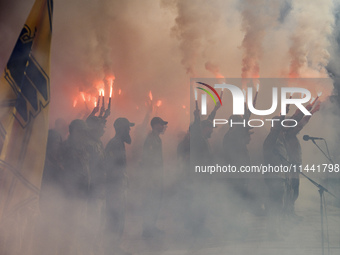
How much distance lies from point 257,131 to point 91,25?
1806 mm

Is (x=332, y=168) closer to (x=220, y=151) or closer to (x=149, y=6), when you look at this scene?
(x=220, y=151)

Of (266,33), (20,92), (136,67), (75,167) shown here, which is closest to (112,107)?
(136,67)

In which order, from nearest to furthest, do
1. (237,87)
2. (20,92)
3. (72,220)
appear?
(20,92)
(72,220)
(237,87)

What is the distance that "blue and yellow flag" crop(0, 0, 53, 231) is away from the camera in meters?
2.35

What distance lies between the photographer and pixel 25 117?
2398mm

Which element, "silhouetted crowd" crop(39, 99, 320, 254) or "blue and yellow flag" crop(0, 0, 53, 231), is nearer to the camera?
"blue and yellow flag" crop(0, 0, 53, 231)

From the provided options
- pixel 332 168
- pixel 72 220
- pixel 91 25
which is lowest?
Result: pixel 72 220

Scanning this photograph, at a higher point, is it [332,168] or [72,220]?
[332,168]

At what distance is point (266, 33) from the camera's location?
3.17 m

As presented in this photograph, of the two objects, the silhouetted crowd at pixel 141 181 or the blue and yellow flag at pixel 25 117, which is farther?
the silhouetted crowd at pixel 141 181

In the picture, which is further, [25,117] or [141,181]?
[141,181]

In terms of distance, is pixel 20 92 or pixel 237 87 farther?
pixel 237 87

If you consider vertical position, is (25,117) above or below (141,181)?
above

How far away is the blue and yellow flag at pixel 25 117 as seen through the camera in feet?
7.71
